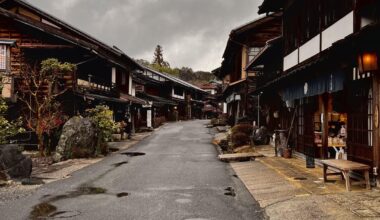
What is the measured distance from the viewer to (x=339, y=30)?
1231 cm

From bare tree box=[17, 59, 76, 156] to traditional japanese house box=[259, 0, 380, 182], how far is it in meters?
12.1

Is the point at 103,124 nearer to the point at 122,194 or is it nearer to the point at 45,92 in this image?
the point at 45,92

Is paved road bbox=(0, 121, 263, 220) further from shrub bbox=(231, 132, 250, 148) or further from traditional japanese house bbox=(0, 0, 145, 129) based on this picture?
traditional japanese house bbox=(0, 0, 145, 129)

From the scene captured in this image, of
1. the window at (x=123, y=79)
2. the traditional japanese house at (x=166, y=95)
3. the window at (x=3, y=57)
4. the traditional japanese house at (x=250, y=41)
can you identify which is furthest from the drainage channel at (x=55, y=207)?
the traditional japanese house at (x=166, y=95)

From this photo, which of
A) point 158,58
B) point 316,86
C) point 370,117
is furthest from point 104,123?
point 158,58

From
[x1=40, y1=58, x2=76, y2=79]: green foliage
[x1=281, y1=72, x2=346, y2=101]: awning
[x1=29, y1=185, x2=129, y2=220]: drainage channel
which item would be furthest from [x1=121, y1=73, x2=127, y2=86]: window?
[x1=29, y1=185, x2=129, y2=220]: drainage channel

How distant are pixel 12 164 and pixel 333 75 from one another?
34.4 feet

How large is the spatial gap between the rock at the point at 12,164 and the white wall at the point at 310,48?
10730 millimetres

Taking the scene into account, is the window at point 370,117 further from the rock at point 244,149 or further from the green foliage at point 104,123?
the green foliage at point 104,123

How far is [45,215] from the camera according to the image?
28.8 ft

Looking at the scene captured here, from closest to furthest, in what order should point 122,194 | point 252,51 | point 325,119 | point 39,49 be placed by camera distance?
point 122,194 → point 325,119 → point 39,49 → point 252,51

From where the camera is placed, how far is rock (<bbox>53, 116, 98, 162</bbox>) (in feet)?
66.6

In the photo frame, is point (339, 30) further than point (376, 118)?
Yes

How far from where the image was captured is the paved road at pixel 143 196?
8.86 m
